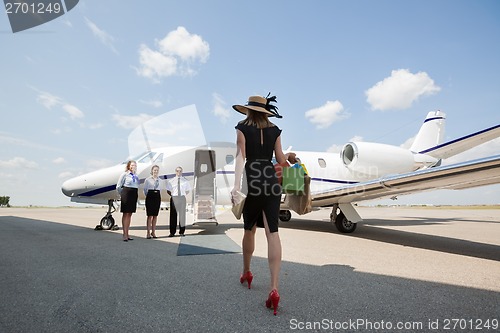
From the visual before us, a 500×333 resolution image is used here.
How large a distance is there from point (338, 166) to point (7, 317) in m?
10.3

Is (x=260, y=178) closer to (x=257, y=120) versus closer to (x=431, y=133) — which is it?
(x=257, y=120)

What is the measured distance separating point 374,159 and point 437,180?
4678 mm

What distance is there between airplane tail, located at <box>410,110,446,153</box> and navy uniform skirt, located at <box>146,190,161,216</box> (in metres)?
11.3

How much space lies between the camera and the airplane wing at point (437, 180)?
4.18 metres

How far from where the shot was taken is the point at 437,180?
5.02 meters

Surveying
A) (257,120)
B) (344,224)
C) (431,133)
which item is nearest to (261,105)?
(257,120)

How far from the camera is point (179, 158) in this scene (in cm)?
895

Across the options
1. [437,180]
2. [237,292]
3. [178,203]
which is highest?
[437,180]

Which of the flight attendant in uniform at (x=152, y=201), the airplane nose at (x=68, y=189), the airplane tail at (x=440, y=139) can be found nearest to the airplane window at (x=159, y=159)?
the flight attendant in uniform at (x=152, y=201)

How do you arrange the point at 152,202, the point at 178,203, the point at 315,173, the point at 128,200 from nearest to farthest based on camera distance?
the point at 128,200 → the point at 152,202 → the point at 178,203 → the point at 315,173

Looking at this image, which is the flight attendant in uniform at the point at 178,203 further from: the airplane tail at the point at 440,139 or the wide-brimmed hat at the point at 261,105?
the airplane tail at the point at 440,139

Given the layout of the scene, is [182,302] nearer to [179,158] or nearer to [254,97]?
[254,97]

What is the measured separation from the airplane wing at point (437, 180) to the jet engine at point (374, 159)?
241 cm

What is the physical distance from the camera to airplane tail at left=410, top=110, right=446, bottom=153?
1237 cm
